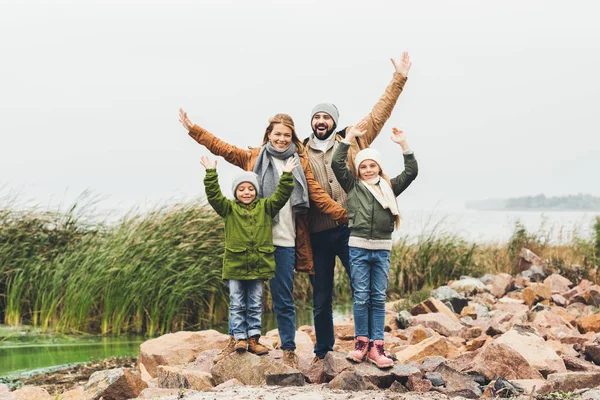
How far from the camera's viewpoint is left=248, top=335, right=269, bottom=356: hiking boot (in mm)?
5152

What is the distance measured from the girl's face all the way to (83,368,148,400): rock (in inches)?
85.9

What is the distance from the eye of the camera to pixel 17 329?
397 inches

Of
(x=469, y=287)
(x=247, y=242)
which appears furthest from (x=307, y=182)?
(x=469, y=287)

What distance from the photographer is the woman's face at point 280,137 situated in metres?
5.16

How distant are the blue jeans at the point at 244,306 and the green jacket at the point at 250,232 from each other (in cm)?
11

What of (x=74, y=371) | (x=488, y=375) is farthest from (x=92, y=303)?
(x=488, y=375)

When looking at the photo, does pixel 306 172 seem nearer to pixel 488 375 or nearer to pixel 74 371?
pixel 488 375

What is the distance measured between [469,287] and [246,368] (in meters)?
6.84

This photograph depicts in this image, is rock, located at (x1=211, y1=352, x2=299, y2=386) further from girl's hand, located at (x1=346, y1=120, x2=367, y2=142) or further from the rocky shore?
girl's hand, located at (x1=346, y1=120, x2=367, y2=142)

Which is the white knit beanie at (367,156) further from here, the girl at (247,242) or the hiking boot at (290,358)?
the hiking boot at (290,358)

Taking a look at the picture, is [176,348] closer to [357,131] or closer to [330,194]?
[330,194]

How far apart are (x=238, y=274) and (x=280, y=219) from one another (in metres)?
0.48

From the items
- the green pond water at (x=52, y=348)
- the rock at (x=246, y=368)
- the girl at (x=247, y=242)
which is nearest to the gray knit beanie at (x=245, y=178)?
the girl at (x=247, y=242)

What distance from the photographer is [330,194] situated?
5320 millimetres
